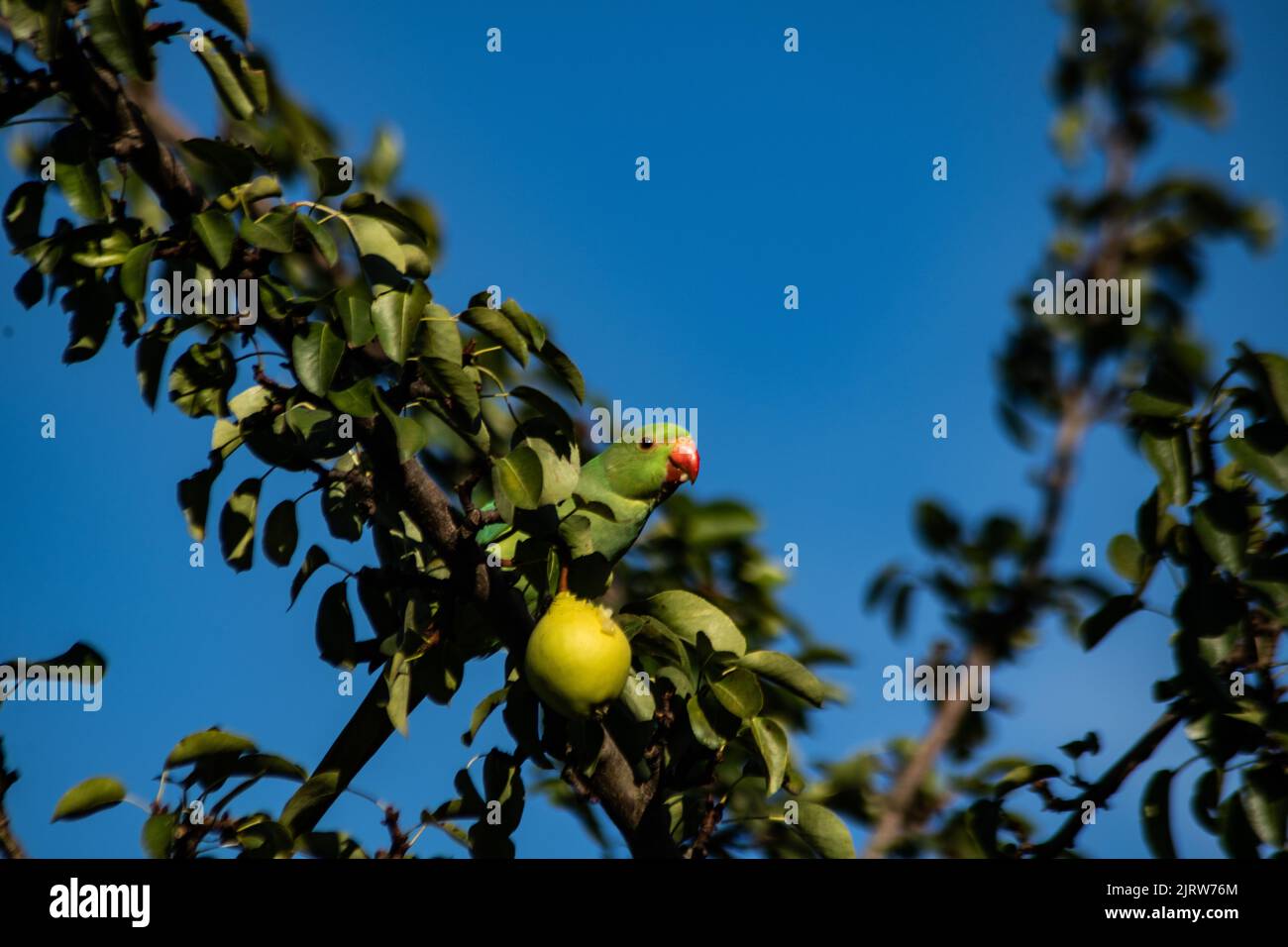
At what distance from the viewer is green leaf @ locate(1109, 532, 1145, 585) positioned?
2.77 m

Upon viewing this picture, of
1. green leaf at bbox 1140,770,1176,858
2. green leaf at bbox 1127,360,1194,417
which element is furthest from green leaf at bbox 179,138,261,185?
green leaf at bbox 1140,770,1176,858

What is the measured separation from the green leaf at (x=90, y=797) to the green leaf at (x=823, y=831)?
1.42 metres

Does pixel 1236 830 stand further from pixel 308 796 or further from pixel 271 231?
pixel 271 231

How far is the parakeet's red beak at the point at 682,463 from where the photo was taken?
4441 millimetres

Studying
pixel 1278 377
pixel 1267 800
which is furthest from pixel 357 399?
pixel 1267 800

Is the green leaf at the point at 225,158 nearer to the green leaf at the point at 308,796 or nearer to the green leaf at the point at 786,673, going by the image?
the green leaf at the point at 308,796

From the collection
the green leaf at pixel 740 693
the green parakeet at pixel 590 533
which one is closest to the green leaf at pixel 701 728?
the green leaf at pixel 740 693

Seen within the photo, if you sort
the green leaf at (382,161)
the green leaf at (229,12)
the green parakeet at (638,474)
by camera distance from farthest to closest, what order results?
the green parakeet at (638,474) → the green leaf at (382,161) → the green leaf at (229,12)

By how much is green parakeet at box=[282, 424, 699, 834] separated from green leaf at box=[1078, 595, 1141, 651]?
115 cm

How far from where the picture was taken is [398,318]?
2.24m

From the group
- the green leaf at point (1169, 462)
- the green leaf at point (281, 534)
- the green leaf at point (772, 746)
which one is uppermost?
the green leaf at point (1169, 462)
